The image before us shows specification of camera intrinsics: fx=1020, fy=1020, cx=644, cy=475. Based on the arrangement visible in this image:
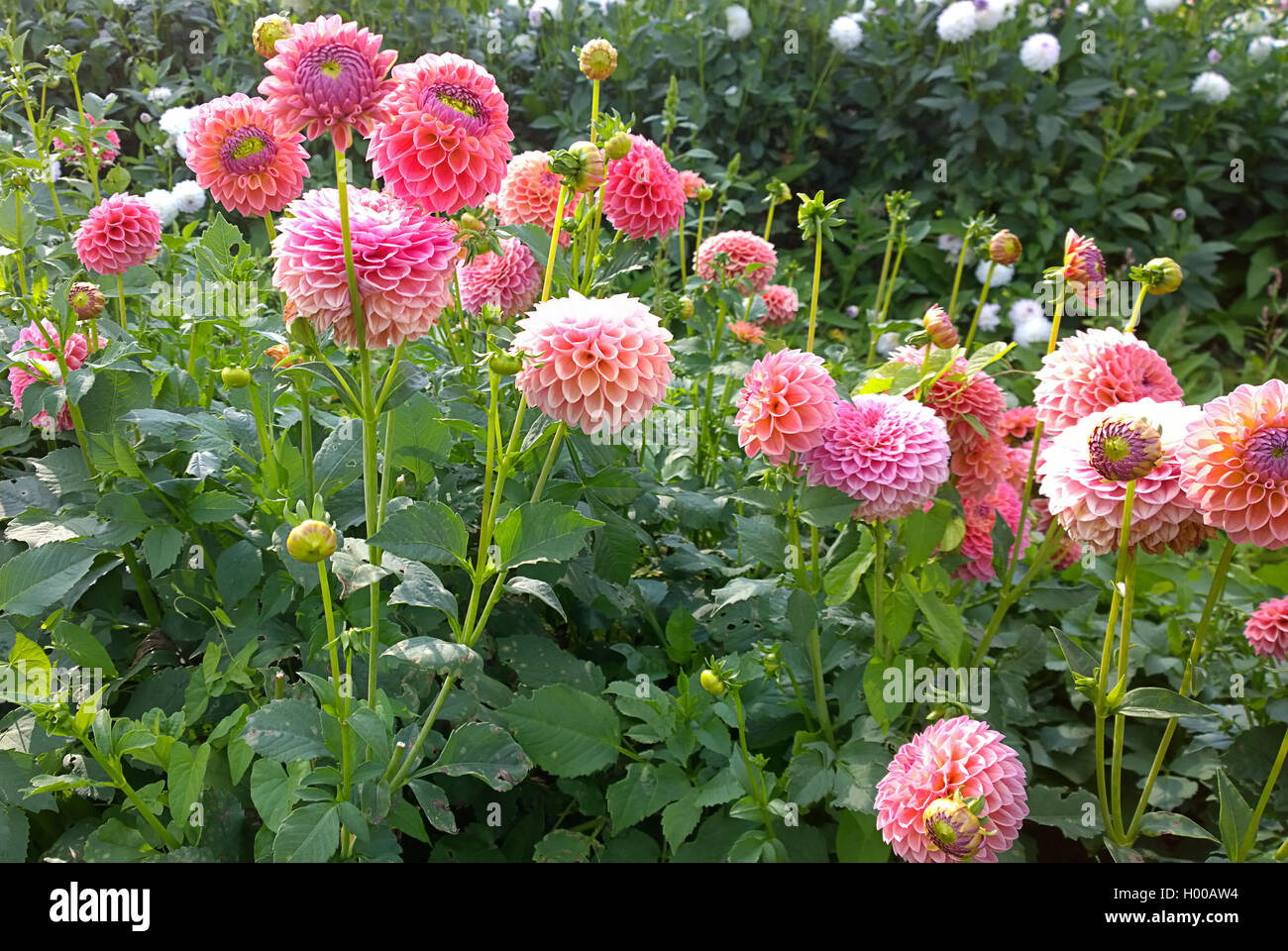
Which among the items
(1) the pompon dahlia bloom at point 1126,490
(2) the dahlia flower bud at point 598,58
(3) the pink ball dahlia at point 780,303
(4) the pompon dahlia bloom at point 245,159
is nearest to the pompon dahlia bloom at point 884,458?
(1) the pompon dahlia bloom at point 1126,490

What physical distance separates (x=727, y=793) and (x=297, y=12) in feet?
14.5

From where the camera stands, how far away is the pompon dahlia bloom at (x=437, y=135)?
4.38 feet

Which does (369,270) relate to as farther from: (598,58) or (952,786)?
(952,786)

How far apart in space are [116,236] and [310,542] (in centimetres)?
121

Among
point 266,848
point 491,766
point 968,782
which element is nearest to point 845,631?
point 968,782

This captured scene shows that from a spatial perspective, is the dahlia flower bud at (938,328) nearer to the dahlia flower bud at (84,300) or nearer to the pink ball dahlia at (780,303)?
the pink ball dahlia at (780,303)

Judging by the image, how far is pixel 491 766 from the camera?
58.5 inches

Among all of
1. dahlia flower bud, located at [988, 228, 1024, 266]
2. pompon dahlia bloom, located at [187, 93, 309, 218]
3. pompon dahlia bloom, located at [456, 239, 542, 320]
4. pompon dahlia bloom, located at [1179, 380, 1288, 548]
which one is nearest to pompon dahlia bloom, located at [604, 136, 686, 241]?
pompon dahlia bloom, located at [456, 239, 542, 320]

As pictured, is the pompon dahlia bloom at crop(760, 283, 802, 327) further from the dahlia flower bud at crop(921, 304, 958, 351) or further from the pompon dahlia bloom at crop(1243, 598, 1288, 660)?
the pompon dahlia bloom at crop(1243, 598, 1288, 660)

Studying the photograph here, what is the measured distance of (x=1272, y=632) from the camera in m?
2.12

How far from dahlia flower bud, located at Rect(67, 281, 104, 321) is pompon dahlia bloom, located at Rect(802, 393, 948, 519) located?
135 centimetres

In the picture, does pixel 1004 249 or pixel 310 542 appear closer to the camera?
pixel 310 542

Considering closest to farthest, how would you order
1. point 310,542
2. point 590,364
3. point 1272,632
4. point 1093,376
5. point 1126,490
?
point 310,542 → point 590,364 → point 1126,490 → point 1093,376 → point 1272,632

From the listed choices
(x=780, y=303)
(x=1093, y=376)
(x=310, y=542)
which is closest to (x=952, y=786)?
(x=1093, y=376)
